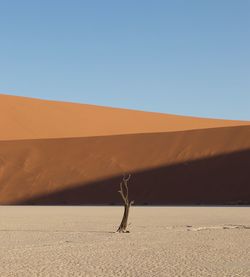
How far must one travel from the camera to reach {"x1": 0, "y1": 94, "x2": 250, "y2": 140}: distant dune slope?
71.4 m

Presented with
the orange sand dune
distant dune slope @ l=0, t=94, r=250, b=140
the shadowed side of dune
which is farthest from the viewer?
distant dune slope @ l=0, t=94, r=250, b=140

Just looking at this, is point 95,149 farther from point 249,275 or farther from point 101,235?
point 249,275

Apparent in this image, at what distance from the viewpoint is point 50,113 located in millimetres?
79562

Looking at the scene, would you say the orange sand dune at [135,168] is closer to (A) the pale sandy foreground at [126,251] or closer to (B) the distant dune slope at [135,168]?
(B) the distant dune slope at [135,168]

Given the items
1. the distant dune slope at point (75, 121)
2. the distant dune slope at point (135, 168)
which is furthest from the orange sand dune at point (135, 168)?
the distant dune slope at point (75, 121)

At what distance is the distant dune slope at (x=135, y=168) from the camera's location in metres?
37.9

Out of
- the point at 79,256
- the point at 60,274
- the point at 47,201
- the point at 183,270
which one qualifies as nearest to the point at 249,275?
the point at 183,270

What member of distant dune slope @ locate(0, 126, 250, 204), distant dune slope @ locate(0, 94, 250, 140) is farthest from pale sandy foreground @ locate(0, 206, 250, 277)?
distant dune slope @ locate(0, 94, 250, 140)

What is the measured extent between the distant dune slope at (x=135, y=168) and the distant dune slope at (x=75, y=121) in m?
21.5

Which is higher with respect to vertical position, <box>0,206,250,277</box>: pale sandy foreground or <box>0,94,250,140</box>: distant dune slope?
<box>0,94,250,140</box>: distant dune slope

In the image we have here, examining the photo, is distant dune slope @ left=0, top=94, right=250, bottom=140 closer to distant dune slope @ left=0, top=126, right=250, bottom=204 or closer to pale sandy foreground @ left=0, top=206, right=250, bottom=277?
distant dune slope @ left=0, top=126, right=250, bottom=204

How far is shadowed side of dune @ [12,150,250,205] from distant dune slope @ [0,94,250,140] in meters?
28.7

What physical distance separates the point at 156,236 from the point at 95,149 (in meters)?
32.7

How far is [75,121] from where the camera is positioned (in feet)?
260
